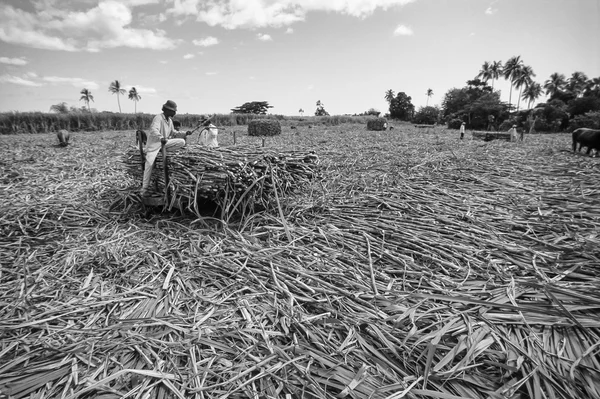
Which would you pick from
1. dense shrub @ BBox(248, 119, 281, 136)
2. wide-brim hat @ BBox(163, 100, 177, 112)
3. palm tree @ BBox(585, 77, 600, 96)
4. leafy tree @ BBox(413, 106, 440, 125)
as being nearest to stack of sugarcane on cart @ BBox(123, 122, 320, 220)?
wide-brim hat @ BBox(163, 100, 177, 112)

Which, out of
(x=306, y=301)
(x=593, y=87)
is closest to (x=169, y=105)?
(x=306, y=301)

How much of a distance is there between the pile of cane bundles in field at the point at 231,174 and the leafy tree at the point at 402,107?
243 feet

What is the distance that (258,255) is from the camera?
3.01 meters

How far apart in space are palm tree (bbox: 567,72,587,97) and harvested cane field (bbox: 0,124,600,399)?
58.1 m

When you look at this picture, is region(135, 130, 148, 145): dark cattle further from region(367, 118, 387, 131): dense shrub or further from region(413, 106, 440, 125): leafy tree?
region(413, 106, 440, 125): leafy tree

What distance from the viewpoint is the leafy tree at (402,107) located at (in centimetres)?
7194

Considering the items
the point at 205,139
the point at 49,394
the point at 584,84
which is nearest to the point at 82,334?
the point at 49,394

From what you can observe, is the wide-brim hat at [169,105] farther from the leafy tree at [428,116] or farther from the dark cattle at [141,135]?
the leafy tree at [428,116]

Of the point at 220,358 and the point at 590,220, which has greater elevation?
the point at 590,220

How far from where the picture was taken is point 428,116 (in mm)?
62594

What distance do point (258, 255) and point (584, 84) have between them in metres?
64.4

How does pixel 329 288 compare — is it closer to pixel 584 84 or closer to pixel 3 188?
pixel 3 188

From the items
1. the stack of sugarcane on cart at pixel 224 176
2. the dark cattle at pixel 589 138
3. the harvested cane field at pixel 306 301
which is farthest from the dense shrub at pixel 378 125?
the stack of sugarcane on cart at pixel 224 176

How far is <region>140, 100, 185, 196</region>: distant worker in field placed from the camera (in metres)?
3.92
